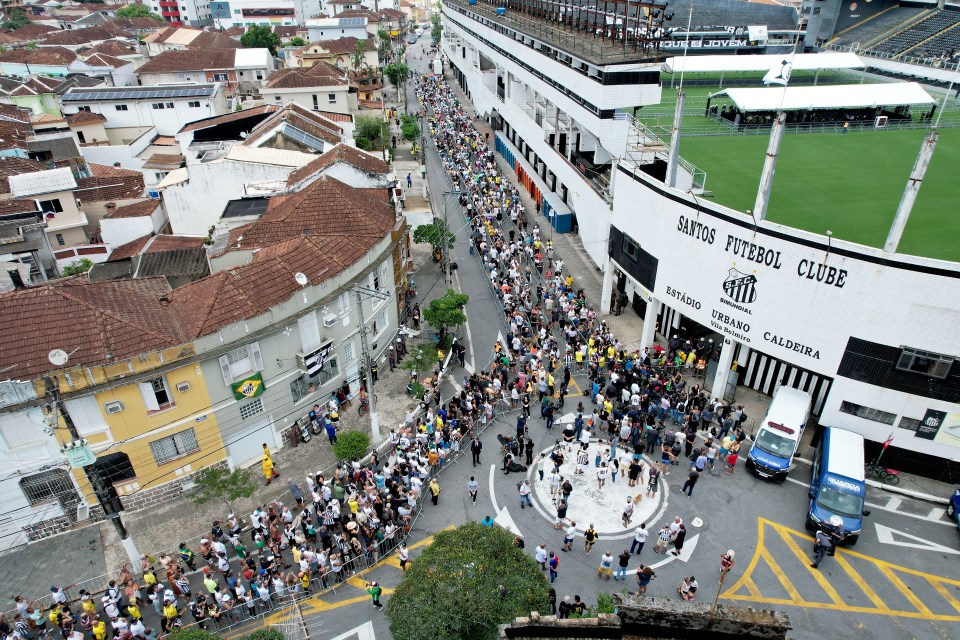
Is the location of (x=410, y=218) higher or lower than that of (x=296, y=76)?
lower

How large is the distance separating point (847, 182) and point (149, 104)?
198 ft

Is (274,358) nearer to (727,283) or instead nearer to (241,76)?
(727,283)

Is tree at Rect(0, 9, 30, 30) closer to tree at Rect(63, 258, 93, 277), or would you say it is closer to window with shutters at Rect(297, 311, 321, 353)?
tree at Rect(63, 258, 93, 277)

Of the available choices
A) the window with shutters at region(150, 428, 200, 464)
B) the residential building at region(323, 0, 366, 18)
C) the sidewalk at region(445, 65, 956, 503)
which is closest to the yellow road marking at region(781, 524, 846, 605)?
the sidewalk at region(445, 65, 956, 503)

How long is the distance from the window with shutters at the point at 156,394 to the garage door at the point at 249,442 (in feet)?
8.92

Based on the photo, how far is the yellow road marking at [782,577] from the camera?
16844 mm

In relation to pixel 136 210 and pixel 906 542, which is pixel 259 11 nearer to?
pixel 136 210

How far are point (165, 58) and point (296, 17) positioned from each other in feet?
221

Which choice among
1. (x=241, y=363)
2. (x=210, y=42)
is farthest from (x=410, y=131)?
(x=210, y=42)

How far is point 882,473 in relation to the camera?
68.8 ft

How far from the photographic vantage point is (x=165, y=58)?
73938 millimetres

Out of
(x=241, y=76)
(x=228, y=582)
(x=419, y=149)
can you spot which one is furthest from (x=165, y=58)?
(x=228, y=582)

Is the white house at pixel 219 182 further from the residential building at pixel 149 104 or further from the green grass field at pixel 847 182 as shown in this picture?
the residential building at pixel 149 104

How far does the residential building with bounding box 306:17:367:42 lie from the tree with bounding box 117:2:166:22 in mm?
56074
